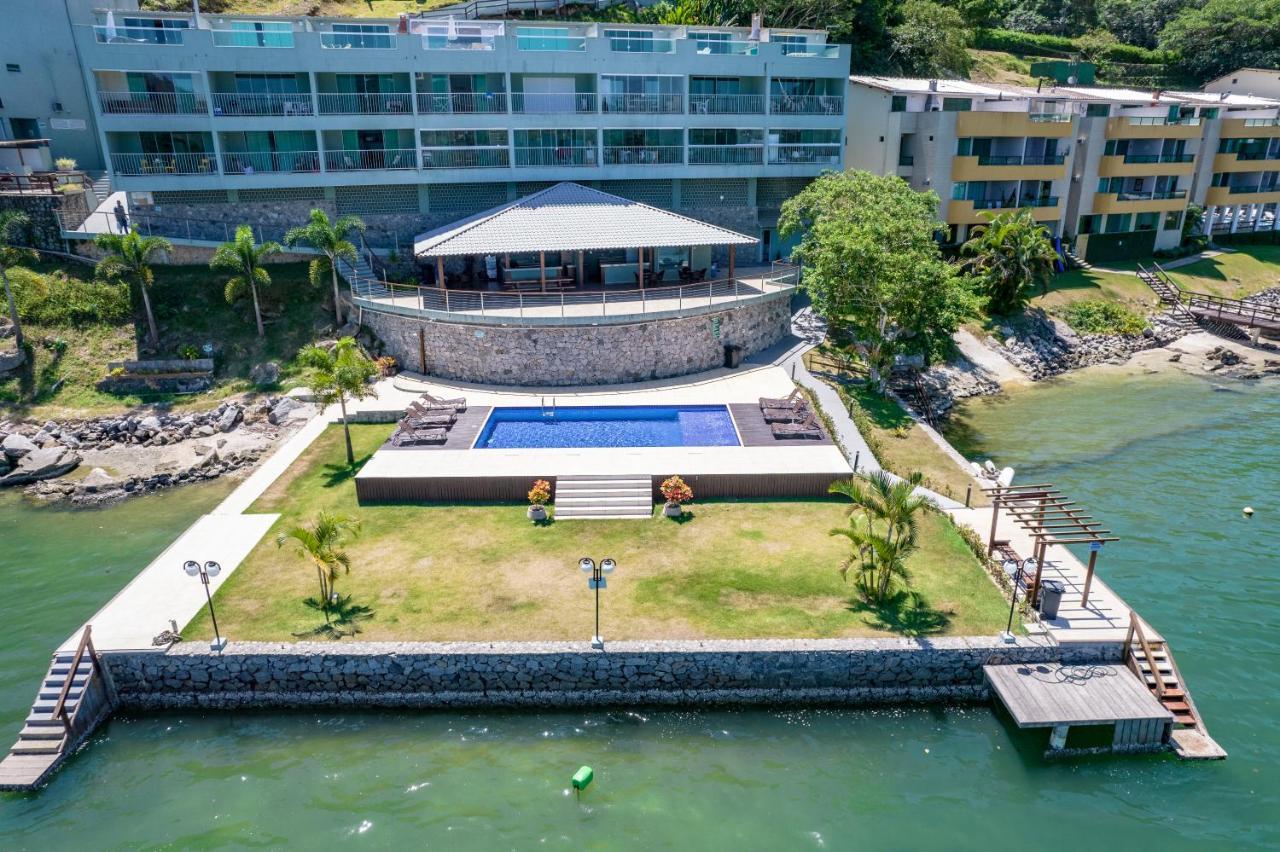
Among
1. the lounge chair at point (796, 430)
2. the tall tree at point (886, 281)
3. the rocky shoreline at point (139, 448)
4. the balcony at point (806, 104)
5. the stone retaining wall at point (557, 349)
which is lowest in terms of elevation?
the rocky shoreline at point (139, 448)

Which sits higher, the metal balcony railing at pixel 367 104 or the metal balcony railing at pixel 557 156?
the metal balcony railing at pixel 367 104

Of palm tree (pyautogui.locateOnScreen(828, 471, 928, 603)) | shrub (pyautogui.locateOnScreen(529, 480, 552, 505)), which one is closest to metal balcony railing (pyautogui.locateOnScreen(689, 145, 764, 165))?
shrub (pyautogui.locateOnScreen(529, 480, 552, 505))

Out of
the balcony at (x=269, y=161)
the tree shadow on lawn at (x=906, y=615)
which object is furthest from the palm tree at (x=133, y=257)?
the tree shadow on lawn at (x=906, y=615)

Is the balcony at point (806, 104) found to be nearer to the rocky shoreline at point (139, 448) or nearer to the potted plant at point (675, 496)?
the potted plant at point (675, 496)

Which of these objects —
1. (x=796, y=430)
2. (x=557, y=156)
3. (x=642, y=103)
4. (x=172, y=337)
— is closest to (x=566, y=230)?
(x=557, y=156)

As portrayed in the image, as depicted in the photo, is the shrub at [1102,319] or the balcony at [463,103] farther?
the shrub at [1102,319]

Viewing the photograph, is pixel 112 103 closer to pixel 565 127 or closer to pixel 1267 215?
pixel 565 127

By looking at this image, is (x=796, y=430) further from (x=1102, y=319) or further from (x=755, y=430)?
(x=1102, y=319)
